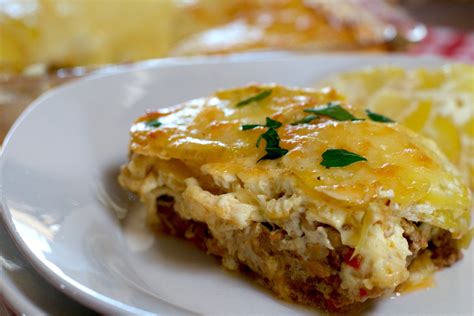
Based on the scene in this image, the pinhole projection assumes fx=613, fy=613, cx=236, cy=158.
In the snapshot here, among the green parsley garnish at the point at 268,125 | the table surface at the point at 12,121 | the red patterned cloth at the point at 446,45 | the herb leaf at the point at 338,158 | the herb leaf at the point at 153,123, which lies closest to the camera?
the table surface at the point at 12,121

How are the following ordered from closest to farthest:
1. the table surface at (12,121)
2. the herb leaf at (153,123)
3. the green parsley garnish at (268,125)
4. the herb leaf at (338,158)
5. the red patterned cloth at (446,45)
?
the table surface at (12,121)
the herb leaf at (338,158)
the green parsley garnish at (268,125)
the herb leaf at (153,123)
the red patterned cloth at (446,45)

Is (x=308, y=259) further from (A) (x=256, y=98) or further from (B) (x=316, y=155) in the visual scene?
(A) (x=256, y=98)

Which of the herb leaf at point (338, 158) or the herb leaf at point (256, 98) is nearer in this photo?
the herb leaf at point (338, 158)

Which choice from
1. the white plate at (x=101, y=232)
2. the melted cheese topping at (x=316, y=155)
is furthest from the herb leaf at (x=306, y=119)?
the white plate at (x=101, y=232)

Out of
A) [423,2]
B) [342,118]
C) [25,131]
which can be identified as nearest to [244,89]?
[342,118]

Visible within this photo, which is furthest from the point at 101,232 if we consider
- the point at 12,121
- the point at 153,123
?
the point at 12,121

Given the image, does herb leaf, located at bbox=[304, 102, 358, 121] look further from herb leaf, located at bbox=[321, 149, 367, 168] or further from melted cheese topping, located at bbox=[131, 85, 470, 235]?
herb leaf, located at bbox=[321, 149, 367, 168]

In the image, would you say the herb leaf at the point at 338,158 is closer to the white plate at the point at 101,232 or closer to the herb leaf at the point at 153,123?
the white plate at the point at 101,232

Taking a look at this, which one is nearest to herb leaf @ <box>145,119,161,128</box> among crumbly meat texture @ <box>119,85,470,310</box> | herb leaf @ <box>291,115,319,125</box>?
crumbly meat texture @ <box>119,85,470,310</box>
